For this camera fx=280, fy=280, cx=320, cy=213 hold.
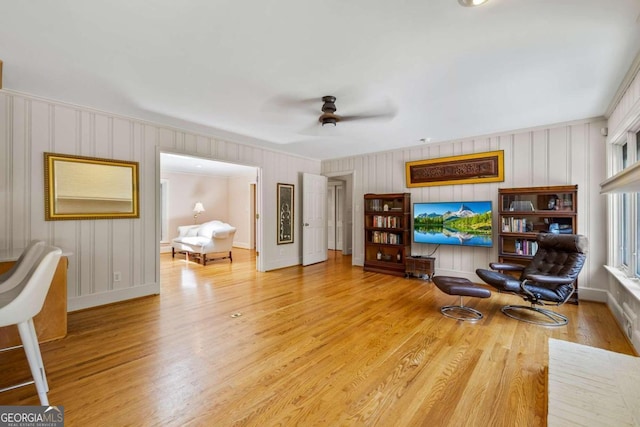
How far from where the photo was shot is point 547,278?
295 cm

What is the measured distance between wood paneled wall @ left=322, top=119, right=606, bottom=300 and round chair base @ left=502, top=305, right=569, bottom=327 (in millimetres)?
1070

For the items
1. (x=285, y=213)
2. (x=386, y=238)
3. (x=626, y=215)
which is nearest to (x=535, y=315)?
(x=626, y=215)

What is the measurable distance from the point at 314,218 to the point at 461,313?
3820mm

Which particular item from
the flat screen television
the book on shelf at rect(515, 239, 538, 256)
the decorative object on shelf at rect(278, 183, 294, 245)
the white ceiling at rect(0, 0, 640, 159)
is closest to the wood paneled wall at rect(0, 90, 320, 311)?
the white ceiling at rect(0, 0, 640, 159)

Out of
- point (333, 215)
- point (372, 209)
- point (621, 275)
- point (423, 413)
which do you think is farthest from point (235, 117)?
point (333, 215)

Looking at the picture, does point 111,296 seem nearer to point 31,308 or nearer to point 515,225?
point 31,308

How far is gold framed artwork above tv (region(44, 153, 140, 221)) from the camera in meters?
3.19

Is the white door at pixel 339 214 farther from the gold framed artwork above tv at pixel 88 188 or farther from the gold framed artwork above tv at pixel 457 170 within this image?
the gold framed artwork above tv at pixel 88 188

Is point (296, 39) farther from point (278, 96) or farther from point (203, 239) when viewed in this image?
point (203, 239)

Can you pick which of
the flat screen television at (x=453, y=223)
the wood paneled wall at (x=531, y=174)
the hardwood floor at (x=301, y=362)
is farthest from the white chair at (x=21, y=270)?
the wood paneled wall at (x=531, y=174)

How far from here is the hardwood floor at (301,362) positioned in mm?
1690

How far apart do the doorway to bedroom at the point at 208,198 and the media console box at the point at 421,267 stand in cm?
437

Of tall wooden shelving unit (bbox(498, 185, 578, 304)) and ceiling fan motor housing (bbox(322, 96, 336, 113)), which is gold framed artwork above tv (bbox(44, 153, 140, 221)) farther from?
tall wooden shelving unit (bbox(498, 185, 578, 304))

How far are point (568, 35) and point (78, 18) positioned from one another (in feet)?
11.0
